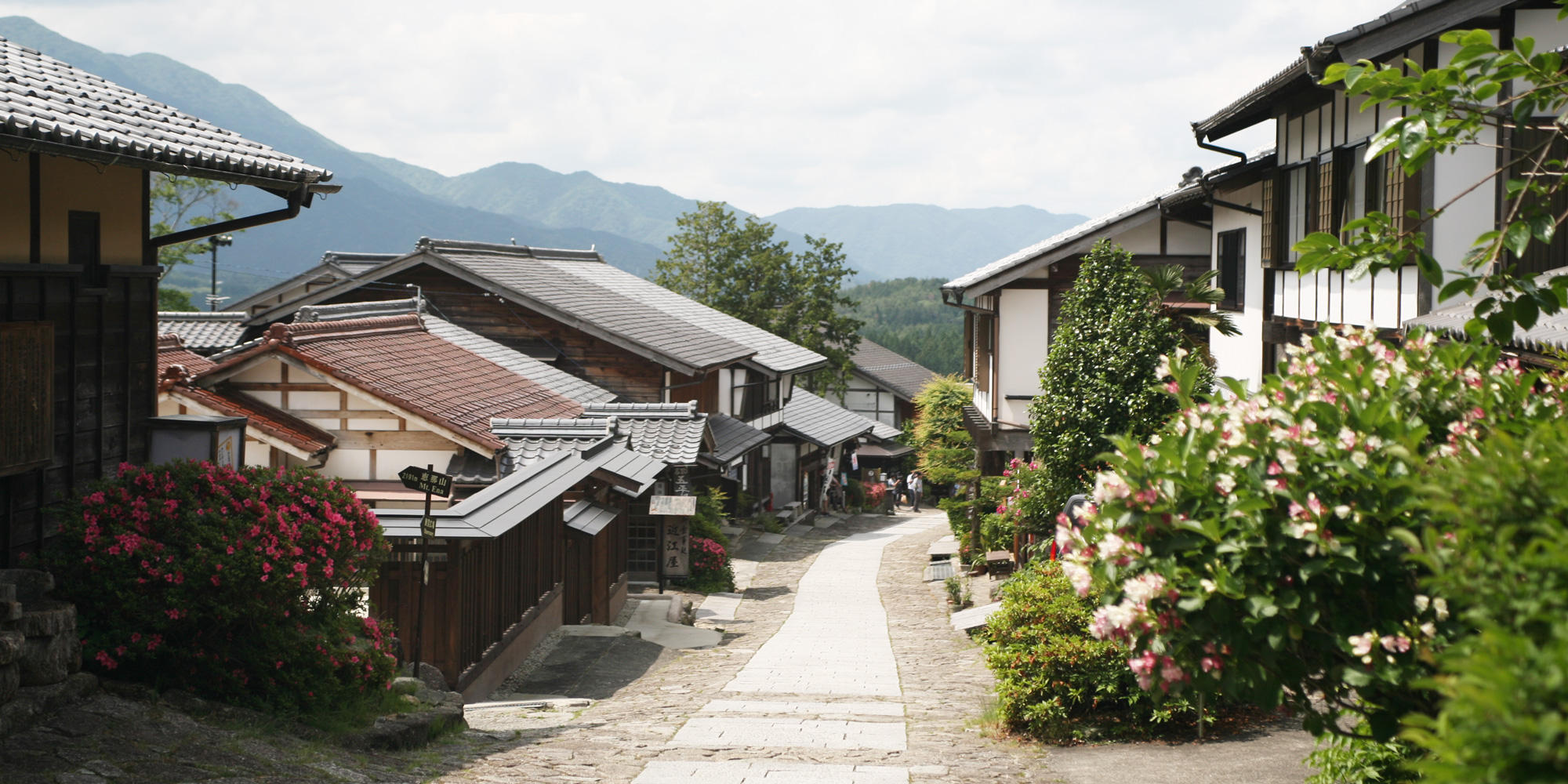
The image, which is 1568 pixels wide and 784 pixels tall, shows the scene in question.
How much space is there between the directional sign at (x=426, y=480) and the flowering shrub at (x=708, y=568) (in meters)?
14.0

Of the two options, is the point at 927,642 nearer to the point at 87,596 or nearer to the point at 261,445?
the point at 261,445

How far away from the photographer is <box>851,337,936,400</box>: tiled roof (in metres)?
61.6

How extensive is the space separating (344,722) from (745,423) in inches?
1059

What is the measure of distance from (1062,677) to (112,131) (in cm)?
852

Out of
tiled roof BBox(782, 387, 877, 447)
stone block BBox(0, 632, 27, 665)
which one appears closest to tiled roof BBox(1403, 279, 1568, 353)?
stone block BBox(0, 632, 27, 665)

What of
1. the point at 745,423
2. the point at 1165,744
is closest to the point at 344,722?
the point at 1165,744

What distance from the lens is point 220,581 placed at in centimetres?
752

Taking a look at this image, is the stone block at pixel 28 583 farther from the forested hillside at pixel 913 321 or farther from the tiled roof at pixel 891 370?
the forested hillside at pixel 913 321

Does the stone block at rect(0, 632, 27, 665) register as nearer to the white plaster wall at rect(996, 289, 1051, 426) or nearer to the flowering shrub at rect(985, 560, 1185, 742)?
the flowering shrub at rect(985, 560, 1185, 742)

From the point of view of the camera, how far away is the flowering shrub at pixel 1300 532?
12.8 feet

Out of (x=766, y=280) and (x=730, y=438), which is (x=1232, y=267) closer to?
(x=730, y=438)

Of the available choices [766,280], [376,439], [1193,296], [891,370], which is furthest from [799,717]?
[891,370]

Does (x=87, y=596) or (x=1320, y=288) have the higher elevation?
(x=1320, y=288)

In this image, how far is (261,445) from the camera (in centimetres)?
1498
